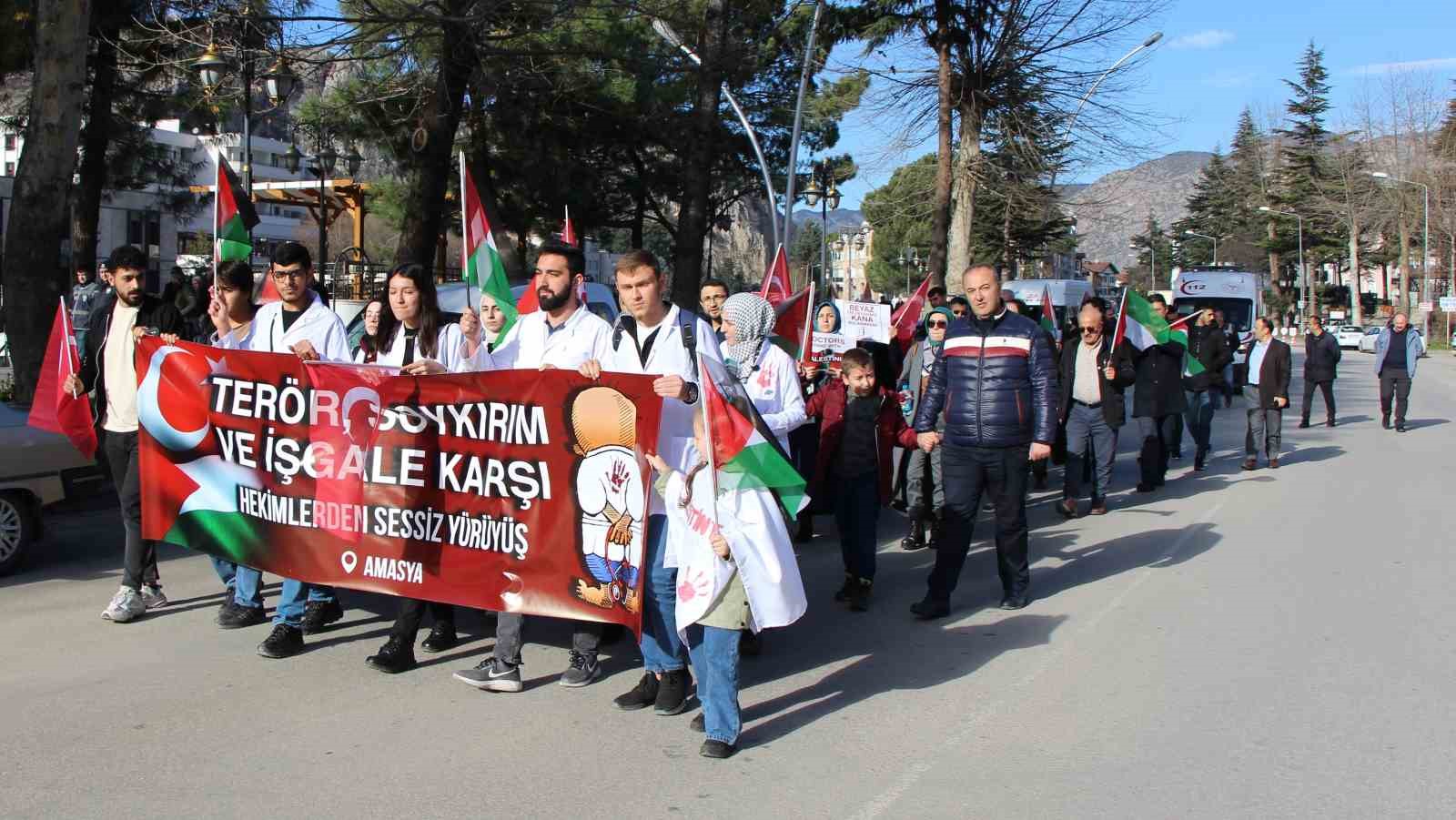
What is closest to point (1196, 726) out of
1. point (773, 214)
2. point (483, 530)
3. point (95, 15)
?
point (483, 530)

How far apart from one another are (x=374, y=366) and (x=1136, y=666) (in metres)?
3.90

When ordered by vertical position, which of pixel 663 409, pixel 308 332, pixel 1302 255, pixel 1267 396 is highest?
pixel 1302 255

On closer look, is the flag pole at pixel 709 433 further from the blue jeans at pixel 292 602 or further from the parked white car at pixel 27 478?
the parked white car at pixel 27 478

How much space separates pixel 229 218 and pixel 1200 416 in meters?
10.6

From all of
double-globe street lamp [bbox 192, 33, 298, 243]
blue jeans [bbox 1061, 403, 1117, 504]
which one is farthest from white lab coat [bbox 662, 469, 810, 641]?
double-globe street lamp [bbox 192, 33, 298, 243]

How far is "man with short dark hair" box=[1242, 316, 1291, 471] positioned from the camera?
1380 centimetres

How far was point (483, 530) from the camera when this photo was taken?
5.64 metres

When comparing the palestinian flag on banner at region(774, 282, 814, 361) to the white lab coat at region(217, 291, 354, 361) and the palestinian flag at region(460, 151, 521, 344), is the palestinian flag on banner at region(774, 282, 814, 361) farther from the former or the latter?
the white lab coat at region(217, 291, 354, 361)

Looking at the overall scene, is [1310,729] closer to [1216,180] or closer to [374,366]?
[374,366]

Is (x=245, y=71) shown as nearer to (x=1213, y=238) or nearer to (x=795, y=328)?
(x=795, y=328)

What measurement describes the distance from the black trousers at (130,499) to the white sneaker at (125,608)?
42 millimetres

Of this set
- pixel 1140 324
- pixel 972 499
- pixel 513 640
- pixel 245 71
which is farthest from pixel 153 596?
pixel 1140 324

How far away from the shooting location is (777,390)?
6.25 meters

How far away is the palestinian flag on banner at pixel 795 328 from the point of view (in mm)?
9180
